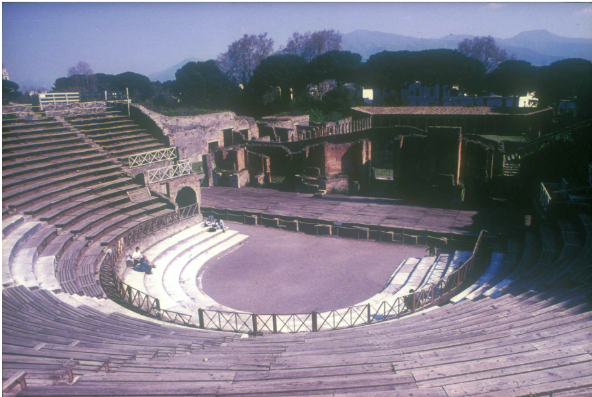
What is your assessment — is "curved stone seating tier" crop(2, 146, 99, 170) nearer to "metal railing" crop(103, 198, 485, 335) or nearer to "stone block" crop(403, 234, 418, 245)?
"metal railing" crop(103, 198, 485, 335)

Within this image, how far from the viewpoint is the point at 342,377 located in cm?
507

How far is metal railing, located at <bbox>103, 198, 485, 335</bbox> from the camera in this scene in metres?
9.31

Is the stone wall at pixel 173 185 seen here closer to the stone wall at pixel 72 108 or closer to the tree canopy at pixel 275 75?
the stone wall at pixel 72 108

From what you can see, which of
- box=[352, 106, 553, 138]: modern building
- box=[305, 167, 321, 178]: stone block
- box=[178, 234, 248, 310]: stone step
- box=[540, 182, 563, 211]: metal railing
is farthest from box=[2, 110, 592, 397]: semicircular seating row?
box=[352, 106, 553, 138]: modern building

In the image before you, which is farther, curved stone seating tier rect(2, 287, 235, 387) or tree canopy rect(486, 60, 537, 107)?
tree canopy rect(486, 60, 537, 107)

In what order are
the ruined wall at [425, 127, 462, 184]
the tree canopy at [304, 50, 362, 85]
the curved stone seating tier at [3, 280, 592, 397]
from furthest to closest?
the tree canopy at [304, 50, 362, 85] → the ruined wall at [425, 127, 462, 184] → the curved stone seating tier at [3, 280, 592, 397]

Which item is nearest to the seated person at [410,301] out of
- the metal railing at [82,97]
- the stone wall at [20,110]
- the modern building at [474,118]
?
the stone wall at [20,110]

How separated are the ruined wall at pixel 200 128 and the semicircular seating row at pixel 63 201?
246 inches

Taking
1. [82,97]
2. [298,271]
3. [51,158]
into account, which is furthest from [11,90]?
[298,271]

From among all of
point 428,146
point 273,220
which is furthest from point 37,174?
point 428,146

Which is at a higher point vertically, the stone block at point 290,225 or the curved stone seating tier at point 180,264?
the stone block at point 290,225

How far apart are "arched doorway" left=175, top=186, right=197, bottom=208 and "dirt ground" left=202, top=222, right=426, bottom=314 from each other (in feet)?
10.3

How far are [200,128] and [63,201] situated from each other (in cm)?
1570

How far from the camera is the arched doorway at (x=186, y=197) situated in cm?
1836
